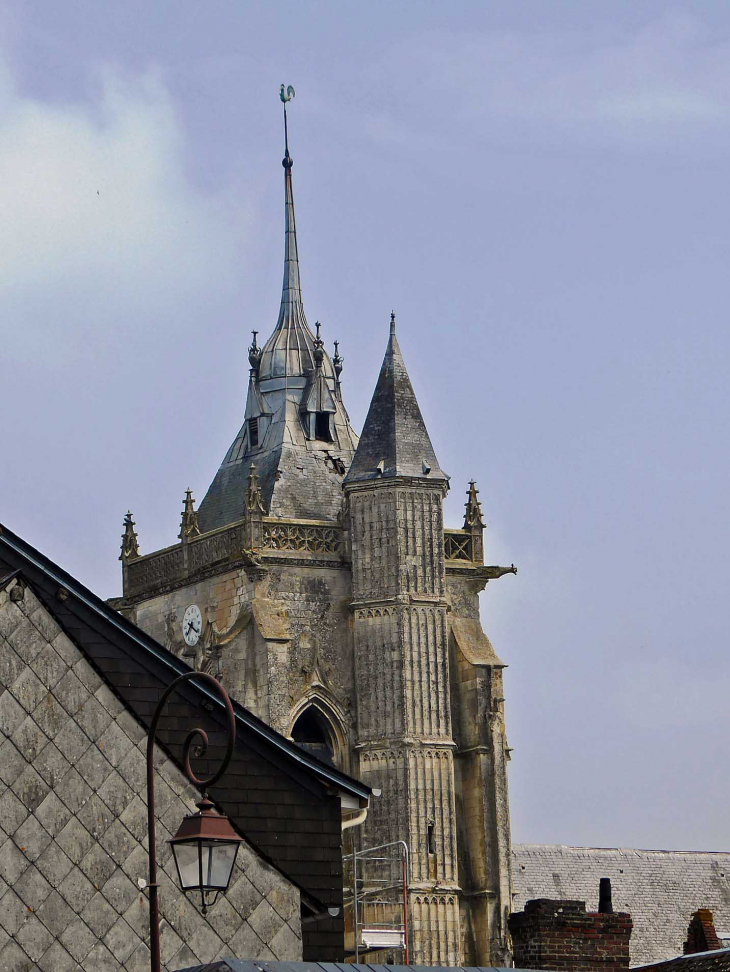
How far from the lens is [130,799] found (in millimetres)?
25922

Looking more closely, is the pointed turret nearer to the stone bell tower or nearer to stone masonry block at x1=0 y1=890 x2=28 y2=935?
the stone bell tower

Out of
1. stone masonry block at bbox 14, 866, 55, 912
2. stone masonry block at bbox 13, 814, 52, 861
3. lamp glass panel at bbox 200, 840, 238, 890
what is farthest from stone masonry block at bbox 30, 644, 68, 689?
lamp glass panel at bbox 200, 840, 238, 890

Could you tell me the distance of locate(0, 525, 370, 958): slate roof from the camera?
26641 millimetres

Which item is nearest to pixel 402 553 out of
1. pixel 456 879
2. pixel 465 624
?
pixel 465 624

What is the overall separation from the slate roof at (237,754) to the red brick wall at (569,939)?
2.14m

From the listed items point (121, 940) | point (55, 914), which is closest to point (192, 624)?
point (121, 940)

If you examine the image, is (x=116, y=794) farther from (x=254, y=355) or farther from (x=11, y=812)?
(x=254, y=355)

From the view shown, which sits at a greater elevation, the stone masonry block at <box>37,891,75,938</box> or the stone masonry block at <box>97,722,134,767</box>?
the stone masonry block at <box>97,722,134,767</box>

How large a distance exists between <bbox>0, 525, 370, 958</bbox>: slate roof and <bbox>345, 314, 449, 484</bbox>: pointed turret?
141ft

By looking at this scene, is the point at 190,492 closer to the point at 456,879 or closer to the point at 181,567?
the point at 181,567

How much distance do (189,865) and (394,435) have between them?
5118 cm

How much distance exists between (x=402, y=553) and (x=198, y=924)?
145ft

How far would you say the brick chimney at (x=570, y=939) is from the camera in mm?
26078

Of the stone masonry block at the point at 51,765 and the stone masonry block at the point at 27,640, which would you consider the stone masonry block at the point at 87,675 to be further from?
the stone masonry block at the point at 51,765
